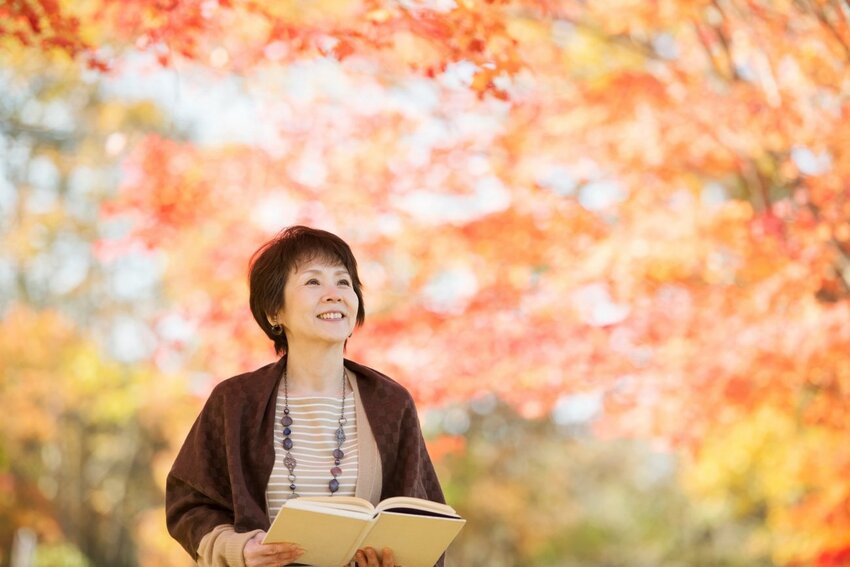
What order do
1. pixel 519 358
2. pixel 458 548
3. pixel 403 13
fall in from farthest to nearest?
pixel 458 548
pixel 519 358
pixel 403 13

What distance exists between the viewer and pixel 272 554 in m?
2.14

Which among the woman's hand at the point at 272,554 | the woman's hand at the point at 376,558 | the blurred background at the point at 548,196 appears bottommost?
the woman's hand at the point at 376,558

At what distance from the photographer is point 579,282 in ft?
21.5

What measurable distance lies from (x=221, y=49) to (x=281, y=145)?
3.46 ft

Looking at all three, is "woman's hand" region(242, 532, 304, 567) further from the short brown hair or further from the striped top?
the short brown hair

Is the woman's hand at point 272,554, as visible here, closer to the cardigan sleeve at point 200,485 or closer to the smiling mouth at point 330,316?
the cardigan sleeve at point 200,485

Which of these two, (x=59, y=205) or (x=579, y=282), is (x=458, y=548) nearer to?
(x=59, y=205)

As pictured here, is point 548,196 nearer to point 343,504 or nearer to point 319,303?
point 319,303

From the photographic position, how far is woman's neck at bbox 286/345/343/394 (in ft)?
8.00

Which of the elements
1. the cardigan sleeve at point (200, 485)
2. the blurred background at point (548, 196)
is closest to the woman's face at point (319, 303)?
the cardigan sleeve at point (200, 485)

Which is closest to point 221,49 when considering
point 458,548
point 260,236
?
point 260,236

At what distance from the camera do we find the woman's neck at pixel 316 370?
8.00 ft

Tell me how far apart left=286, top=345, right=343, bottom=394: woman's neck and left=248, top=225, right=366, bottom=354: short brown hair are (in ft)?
0.41

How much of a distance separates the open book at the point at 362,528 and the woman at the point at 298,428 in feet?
0.16
